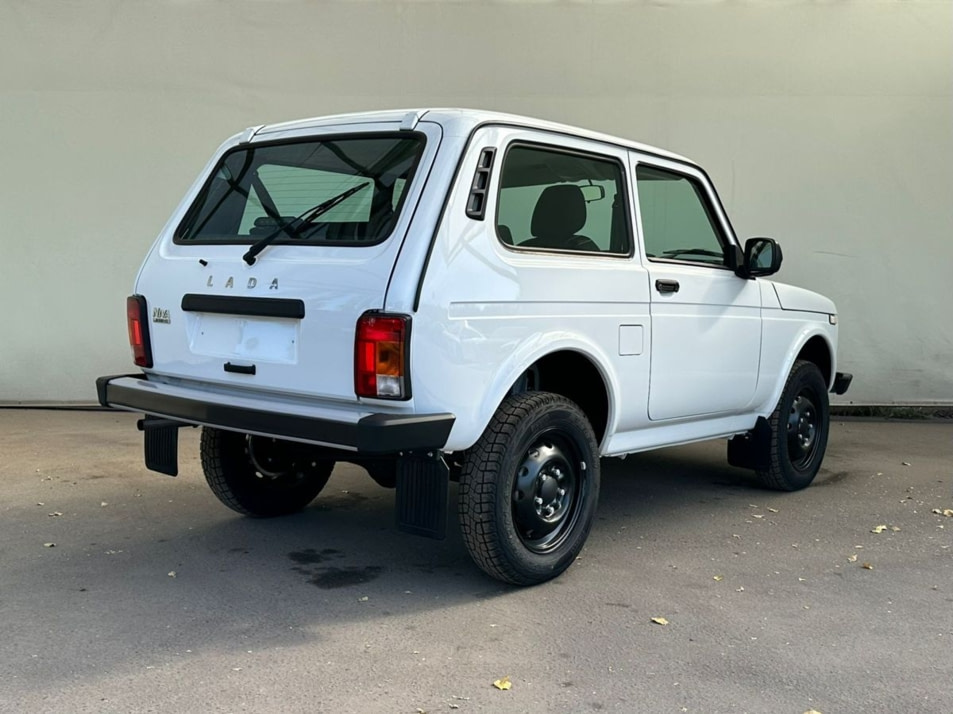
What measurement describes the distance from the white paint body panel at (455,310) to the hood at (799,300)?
0.81 metres

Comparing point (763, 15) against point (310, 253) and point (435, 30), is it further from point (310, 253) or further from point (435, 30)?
point (310, 253)

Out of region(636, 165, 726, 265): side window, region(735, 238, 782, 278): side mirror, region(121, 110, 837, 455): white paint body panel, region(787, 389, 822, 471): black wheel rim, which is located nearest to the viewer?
region(121, 110, 837, 455): white paint body panel

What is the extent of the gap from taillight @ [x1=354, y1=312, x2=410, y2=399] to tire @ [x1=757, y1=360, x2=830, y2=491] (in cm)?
291

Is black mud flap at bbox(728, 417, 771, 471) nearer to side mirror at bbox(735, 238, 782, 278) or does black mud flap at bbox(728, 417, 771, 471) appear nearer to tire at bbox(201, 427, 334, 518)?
side mirror at bbox(735, 238, 782, 278)

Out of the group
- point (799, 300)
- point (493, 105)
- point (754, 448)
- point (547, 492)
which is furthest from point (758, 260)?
point (493, 105)

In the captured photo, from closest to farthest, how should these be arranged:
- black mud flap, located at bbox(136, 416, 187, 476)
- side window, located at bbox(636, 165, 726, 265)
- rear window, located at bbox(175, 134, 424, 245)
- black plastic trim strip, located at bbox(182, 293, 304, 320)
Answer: black plastic trim strip, located at bbox(182, 293, 304, 320) < rear window, located at bbox(175, 134, 424, 245) < black mud flap, located at bbox(136, 416, 187, 476) < side window, located at bbox(636, 165, 726, 265)

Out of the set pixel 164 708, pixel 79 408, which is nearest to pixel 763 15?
pixel 79 408

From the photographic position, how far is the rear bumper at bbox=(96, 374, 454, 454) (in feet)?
11.1

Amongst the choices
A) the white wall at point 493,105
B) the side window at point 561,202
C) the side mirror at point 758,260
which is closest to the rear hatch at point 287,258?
the side window at point 561,202

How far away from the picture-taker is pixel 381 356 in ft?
11.4

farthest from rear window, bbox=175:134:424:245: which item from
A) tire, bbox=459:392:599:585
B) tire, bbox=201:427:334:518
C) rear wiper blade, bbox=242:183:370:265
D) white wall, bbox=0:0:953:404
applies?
white wall, bbox=0:0:953:404

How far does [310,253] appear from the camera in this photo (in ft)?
12.4

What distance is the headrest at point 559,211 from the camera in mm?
4145

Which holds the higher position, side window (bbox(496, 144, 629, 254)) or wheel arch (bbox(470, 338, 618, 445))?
side window (bbox(496, 144, 629, 254))
